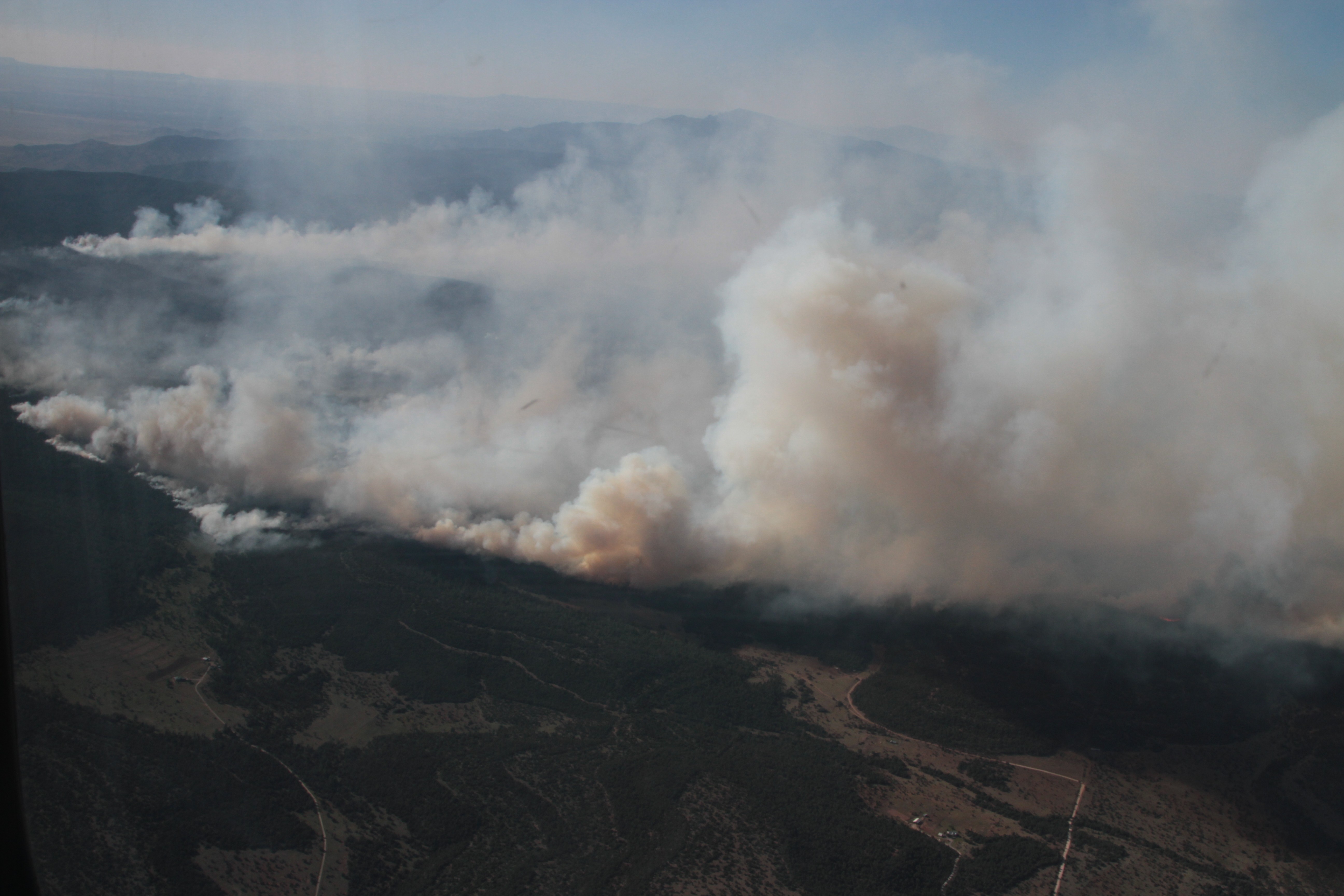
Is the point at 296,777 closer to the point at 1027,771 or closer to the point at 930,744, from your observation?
the point at 930,744

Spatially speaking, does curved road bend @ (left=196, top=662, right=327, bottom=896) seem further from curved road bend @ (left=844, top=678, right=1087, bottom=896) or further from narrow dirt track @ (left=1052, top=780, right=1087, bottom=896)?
narrow dirt track @ (left=1052, top=780, right=1087, bottom=896)

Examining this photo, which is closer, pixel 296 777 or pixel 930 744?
pixel 296 777

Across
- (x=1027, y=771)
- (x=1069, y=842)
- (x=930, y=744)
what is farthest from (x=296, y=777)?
(x=1027, y=771)

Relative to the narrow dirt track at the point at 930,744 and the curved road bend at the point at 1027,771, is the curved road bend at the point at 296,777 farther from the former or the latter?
the narrow dirt track at the point at 930,744

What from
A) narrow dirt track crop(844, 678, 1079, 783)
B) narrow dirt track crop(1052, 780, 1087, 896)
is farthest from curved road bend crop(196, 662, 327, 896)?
narrow dirt track crop(1052, 780, 1087, 896)

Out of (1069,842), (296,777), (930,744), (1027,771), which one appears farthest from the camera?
(930,744)

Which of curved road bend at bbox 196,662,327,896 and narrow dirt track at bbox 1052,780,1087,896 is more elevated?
curved road bend at bbox 196,662,327,896

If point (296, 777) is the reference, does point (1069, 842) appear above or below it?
below

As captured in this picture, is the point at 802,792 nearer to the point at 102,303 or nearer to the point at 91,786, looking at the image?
the point at 91,786

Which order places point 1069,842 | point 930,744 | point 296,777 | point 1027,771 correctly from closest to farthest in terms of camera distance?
point 296,777, point 1069,842, point 1027,771, point 930,744
